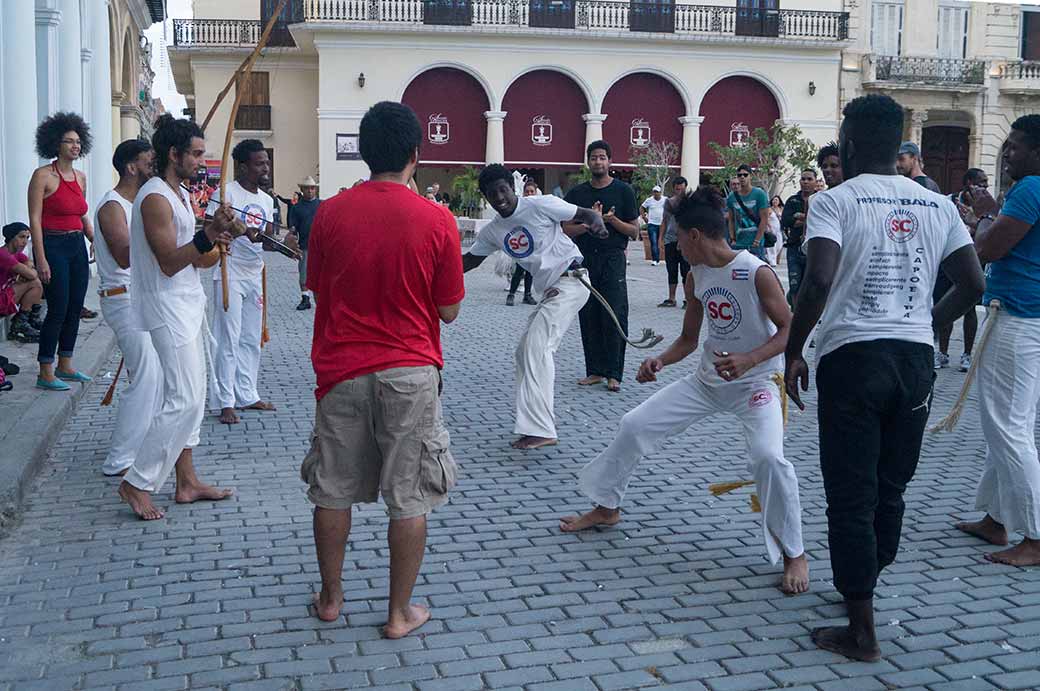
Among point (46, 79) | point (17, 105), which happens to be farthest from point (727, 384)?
point (46, 79)

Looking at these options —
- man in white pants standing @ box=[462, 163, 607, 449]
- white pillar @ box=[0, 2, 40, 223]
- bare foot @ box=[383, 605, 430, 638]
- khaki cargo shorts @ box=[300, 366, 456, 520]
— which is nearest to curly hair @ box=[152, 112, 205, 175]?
man in white pants standing @ box=[462, 163, 607, 449]

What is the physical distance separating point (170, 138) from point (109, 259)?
924mm

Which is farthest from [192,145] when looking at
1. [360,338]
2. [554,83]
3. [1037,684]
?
[554,83]

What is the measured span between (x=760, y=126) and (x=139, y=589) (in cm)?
3690

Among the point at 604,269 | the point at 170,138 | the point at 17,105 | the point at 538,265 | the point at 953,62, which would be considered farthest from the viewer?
the point at 953,62

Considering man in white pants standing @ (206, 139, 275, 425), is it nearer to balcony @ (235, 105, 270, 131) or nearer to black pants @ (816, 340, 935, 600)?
black pants @ (816, 340, 935, 600)

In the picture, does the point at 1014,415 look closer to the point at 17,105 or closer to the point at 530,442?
the point at 530,442

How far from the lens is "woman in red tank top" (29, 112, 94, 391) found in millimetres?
8828

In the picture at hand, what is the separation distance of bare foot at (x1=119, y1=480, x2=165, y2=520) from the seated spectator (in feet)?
13.7

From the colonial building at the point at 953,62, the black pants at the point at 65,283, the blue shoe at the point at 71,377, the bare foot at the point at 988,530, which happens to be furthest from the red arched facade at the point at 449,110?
the bare foot at the point at 988,530

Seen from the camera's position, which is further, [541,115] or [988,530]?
[541,115]

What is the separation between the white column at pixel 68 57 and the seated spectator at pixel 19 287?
4818 mm

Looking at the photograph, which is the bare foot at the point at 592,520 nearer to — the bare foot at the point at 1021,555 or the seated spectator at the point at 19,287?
the bare foot at the point at 1021,555

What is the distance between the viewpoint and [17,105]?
1205 centimetres
